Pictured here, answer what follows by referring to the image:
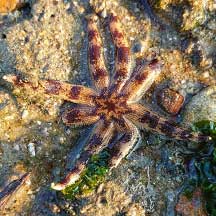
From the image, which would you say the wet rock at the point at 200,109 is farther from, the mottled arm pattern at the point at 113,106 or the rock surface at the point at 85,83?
the mottled arm pattern at the point at 113,106

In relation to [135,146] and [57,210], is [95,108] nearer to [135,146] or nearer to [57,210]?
[135,146]

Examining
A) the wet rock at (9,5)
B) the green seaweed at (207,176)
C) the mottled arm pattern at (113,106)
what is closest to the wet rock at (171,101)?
the mottled arm pattern at (113,106)

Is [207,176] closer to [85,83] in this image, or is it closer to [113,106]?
[113,106]

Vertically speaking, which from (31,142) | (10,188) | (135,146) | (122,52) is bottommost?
(10,188)

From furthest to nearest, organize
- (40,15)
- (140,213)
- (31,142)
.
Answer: (40,15), (31,142), (140,213)

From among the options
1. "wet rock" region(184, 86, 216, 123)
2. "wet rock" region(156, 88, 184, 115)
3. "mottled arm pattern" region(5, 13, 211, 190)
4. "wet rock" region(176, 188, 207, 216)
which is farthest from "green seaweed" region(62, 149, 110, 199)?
"wet rock" region(184, 86, 216, 123)

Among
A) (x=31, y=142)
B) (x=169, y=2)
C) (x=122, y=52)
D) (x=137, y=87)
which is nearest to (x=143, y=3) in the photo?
(x=169, y=2)
